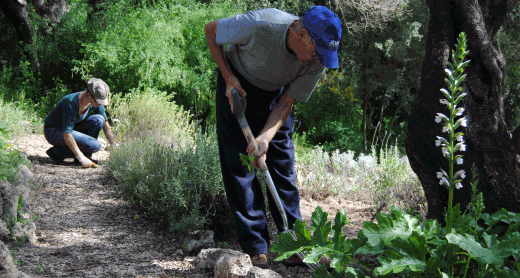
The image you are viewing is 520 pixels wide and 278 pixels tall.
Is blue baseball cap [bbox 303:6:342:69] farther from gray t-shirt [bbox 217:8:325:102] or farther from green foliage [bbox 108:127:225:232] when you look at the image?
green foliage [bbox 108:127:225:232]

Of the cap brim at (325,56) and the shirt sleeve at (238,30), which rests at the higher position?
the shirt sleeve at (238,30)

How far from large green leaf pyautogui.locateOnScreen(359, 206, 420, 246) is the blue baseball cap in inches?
32.4

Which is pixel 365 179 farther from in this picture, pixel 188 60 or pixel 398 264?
pixel 188 60

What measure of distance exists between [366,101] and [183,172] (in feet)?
27.1

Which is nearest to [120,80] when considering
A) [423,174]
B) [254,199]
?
[254,199]

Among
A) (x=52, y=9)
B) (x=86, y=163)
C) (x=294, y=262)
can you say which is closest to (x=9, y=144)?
(x=86, y=163)

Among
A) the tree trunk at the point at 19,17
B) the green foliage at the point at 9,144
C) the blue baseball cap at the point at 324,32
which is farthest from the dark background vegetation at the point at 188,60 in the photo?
the blue baseball cap at the point at 324,32

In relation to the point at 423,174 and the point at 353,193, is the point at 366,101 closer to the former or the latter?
the point at 353,193

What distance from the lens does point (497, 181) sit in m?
2.45

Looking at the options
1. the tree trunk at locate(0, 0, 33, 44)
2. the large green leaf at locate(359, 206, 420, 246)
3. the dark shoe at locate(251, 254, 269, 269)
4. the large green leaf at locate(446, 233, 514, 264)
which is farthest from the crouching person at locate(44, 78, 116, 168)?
the tree trunk at locate(0, 0, 33, 44)

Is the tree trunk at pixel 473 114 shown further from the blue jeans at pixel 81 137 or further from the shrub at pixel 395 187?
the blue jeans at pixel 81 137

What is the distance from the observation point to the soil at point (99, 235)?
2658 mm

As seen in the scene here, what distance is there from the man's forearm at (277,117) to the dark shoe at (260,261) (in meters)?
0.71

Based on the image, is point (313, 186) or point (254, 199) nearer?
point (254, 199)
